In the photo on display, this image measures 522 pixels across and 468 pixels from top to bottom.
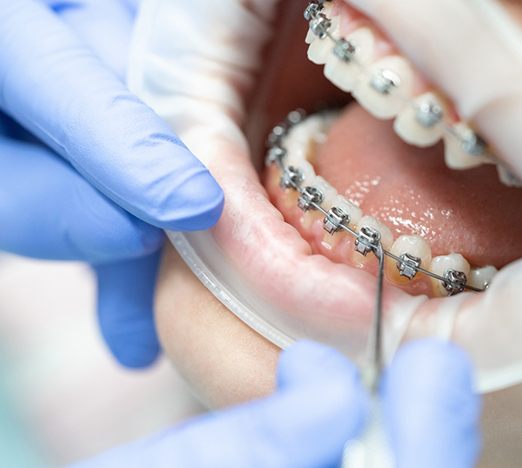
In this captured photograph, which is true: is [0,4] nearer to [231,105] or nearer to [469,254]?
[231,105]

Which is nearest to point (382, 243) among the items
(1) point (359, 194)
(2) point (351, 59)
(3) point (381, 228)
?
(3) point (381, 228)

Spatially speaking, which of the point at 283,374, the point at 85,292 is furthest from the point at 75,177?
the point at 85,292

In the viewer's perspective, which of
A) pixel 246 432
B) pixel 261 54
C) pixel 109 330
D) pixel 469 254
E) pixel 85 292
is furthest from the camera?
pixel 85 292

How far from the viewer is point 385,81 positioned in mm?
898

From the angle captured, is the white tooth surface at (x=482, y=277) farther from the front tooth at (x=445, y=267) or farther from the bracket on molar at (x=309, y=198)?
the bracket on molar at (x=309, y=198)

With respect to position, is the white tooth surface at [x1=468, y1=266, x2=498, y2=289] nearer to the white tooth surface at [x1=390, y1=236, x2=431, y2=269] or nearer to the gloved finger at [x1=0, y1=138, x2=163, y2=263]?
the white tooth surface at [x1=390, y1=236, x2=431, y2=269]

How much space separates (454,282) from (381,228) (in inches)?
4.2

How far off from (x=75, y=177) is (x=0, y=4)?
0.80ft

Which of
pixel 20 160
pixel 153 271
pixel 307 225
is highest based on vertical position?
pixel 307 225

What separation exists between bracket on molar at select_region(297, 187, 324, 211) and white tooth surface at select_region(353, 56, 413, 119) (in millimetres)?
146

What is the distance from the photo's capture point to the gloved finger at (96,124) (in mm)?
903

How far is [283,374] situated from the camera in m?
0.77

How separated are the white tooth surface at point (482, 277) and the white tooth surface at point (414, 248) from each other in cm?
6

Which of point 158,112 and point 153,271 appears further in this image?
point 153,271
